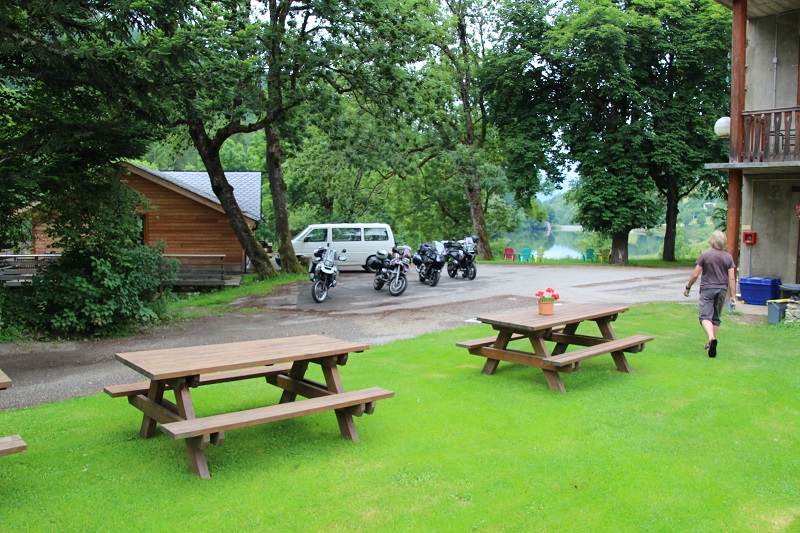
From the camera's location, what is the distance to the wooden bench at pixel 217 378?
17.8 feet

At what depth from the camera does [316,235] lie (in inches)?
992

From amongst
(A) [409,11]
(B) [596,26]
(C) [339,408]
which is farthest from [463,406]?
(B) [596,26]

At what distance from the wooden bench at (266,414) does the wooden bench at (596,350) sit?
2132 millimetres

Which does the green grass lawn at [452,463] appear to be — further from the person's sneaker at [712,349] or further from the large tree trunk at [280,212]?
the large tree trunk at [280,212]

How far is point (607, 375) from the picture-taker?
7715mm

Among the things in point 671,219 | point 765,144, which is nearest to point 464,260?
point 765,144

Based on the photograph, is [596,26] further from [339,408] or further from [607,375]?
[339,408]

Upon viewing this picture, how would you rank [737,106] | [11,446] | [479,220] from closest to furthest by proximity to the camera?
[11,446] → [737,106] → [479,220]

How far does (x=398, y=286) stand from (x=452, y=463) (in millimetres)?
12311

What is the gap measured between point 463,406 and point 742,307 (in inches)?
371

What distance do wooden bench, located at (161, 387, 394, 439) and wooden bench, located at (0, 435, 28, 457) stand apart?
2.68 feet

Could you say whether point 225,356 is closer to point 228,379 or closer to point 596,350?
point 228,379

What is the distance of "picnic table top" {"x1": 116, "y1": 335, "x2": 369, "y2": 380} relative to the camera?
15.3 ft

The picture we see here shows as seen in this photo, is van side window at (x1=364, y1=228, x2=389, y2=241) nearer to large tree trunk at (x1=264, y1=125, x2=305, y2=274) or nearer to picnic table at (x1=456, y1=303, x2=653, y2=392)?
large tree trunk at (x1=264, y1=125, x2=305, y2=274)
